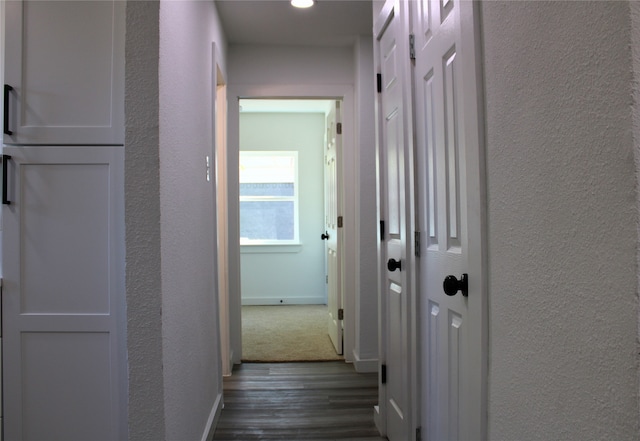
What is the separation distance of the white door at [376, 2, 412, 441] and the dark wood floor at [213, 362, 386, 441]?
364 millimetres

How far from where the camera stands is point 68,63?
1.59 m

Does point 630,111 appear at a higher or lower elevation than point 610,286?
higher

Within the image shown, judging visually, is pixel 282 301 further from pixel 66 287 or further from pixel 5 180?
pixel 5 180

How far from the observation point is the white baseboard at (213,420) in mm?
2201

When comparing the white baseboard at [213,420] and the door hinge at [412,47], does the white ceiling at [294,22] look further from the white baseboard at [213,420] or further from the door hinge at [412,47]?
the white baseboard at [213,420]

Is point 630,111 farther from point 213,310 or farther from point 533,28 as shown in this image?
point 213,310

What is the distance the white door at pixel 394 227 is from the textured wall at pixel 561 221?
0.82 metres

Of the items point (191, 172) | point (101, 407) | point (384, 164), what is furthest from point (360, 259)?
point (101, 407)

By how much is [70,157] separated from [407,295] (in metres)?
1.36

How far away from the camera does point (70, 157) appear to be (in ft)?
5.15

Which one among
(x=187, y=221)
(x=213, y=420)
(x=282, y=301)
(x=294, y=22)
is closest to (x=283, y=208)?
(x=282, y=301)

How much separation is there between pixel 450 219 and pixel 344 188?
2165 millimetres

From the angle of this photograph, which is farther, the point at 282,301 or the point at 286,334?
the point at 282,301

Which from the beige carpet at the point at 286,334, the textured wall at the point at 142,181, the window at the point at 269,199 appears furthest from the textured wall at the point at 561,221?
the window at the point at 269,199
